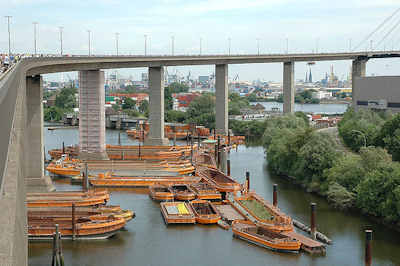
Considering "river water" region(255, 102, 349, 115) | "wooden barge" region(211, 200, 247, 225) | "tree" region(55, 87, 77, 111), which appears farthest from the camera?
"river water" region(255, 102, 349, 115)

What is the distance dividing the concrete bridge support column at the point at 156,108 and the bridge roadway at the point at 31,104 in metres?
0.06

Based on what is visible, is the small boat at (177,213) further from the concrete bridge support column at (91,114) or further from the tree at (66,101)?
the tree at (66,101)

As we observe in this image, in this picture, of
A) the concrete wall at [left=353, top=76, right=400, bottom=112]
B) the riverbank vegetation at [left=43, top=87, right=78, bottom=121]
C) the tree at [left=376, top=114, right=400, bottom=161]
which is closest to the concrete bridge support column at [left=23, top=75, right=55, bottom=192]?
the tree at [left=376, top=114, right=400, bottom=161]

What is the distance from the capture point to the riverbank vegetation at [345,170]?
58.0 feet

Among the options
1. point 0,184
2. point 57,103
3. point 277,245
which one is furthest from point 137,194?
point 57,103

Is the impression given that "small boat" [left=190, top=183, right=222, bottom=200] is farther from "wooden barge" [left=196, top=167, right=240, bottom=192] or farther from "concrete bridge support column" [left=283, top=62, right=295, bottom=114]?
"concrete bridge support column" [left=283, top=62, right=295, bottom=114]

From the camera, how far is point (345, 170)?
68.6ft

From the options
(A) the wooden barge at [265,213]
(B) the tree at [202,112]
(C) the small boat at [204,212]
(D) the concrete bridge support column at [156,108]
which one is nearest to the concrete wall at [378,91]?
(D) the concrete bridge support column at [156,108]

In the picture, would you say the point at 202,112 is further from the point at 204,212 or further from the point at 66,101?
the point at 204,212

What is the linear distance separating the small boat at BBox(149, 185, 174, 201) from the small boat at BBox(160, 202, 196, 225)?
45.6 inches

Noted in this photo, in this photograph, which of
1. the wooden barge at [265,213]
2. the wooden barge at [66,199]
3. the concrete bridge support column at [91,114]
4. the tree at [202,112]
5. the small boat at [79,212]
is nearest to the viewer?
the wooden barge at [265,213]

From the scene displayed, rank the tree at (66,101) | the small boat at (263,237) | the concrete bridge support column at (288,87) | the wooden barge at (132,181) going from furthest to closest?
1. the tree at (66,101)
2. the concrete bridge support column at (288,87)
3. the wooden barge at (132,181)
4. the small boat at (263,237)

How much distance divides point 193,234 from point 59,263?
4498 mm

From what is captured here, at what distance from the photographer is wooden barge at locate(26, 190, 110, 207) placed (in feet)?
61.5
